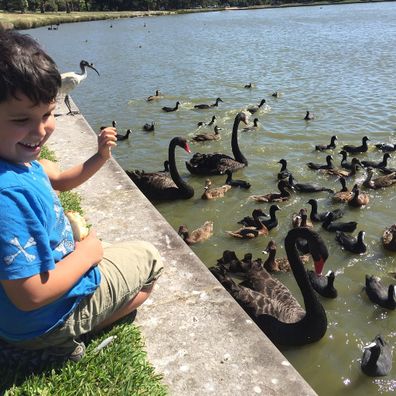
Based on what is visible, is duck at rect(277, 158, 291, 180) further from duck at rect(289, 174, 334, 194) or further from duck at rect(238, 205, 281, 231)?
duck at rect(238, 205, 281, 231)

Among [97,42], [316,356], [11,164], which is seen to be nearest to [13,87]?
[11,164]

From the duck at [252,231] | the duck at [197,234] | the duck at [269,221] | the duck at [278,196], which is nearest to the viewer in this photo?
the duck at [197,234]

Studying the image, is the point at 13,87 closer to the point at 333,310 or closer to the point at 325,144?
the point at 333,310

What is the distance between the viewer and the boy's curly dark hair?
2.13 metres

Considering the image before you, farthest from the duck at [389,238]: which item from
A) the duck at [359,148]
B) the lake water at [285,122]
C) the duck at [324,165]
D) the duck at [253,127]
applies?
the duck at [253,127]

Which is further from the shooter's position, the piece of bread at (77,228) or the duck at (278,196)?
the duck at (278,196)

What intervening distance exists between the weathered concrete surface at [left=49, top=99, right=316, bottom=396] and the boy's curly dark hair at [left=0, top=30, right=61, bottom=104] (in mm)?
2064

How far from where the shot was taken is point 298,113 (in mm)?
14266

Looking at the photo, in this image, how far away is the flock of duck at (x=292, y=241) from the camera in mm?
4926

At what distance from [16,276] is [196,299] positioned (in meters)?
1.98

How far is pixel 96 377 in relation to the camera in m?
3.05

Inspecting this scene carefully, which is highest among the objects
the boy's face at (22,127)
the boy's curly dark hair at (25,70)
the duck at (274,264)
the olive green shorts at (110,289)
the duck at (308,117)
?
the boy's curly dark hair at (25,70)

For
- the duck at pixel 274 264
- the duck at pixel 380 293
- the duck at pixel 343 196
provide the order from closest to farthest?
1. the duck at pixel 380 293
2. the duck at pixel 274 264
3. the duck at pixel 343 196

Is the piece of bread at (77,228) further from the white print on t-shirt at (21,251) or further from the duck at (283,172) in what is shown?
the duck at (283,172)
